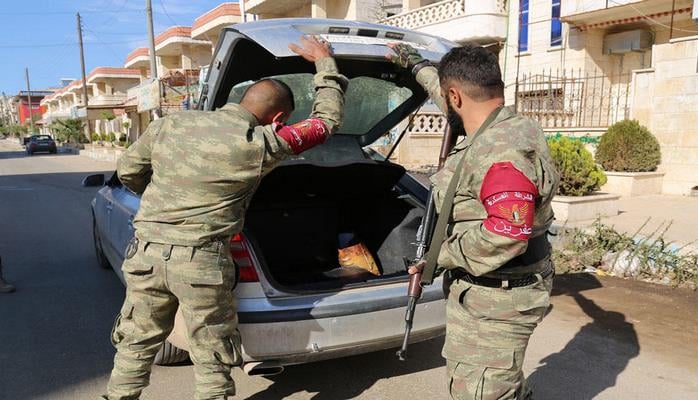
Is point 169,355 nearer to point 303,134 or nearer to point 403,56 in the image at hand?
point 303,134

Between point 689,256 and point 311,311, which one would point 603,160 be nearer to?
point 689,256

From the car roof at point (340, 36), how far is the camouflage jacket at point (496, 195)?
3.45 feet

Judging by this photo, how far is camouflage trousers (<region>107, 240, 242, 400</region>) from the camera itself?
236 centimetres

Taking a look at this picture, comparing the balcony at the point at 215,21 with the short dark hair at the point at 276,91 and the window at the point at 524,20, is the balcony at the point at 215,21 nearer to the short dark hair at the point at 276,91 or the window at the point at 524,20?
the window at the point at 524,20

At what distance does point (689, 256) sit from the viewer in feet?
17.2

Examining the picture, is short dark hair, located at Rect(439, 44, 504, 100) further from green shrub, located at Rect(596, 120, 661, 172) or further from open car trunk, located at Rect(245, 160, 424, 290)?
green shrub, located at Rect(596, 120, 661, 172)

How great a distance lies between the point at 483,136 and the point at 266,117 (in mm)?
1062

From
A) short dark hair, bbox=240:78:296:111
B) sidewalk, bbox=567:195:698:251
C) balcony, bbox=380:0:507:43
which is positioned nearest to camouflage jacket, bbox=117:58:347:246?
short dark hair, bbox=240:78:296:111

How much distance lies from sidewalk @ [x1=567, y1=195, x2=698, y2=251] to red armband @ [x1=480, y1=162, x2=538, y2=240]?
5.02 metres

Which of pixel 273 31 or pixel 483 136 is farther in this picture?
pixel 273 31

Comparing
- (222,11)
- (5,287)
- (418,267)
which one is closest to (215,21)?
(222,11)

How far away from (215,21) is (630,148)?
2159 centimetres

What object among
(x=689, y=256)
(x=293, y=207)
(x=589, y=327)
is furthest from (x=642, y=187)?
(x=293, y=207)

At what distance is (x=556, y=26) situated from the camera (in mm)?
14844
